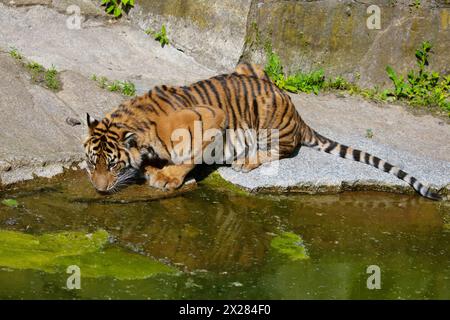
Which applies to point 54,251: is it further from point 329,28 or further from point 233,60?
point 329,28

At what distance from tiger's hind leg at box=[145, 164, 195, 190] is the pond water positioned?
4.6 inches

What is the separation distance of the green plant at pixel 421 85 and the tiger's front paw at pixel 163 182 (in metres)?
3.32

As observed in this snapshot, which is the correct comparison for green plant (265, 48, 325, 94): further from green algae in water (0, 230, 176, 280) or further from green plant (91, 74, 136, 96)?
green algae in water (0, 230, 176, 280)

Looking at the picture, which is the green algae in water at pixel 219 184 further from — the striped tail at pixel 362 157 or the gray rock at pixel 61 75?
the gray rock at pixel 61 75

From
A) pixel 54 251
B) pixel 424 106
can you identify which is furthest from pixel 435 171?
pixel 54 251

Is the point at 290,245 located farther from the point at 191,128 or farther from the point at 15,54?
the point at 15,54

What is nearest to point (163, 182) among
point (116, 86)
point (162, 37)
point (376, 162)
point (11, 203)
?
point (11, 203)

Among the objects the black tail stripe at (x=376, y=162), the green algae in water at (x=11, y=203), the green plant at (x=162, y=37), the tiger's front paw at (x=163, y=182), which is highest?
the green plant at (x=162, y=37)

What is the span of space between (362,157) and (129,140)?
2.34 m

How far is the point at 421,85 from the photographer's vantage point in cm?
921

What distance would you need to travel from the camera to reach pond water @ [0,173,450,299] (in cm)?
527

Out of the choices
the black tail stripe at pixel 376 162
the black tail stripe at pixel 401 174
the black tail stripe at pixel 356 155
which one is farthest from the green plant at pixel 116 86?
the black tail stripe at pixel 401 174

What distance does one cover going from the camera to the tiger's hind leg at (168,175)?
6.89 metres

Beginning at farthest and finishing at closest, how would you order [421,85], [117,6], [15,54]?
[117,6] < [421,85] < [15,54]
